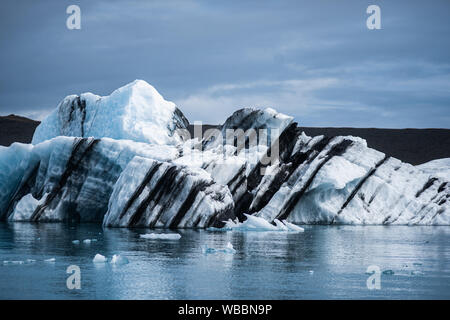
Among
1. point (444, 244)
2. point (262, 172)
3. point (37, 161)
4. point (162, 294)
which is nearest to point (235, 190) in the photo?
point (262, 172)

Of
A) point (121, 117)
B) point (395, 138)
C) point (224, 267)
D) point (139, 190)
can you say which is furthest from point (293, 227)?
point (395, 138)

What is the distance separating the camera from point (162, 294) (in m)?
10.0

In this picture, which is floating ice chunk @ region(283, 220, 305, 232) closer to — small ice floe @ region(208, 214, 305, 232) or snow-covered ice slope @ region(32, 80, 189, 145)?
small ice floe @ region(208, 214, 305, 232)

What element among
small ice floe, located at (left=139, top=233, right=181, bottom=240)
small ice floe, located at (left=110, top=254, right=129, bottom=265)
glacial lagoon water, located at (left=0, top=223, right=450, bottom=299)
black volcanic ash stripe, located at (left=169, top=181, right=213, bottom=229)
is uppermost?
black volcanic ash stripe, located at (left=169, top=181, right=213, bottom=229)

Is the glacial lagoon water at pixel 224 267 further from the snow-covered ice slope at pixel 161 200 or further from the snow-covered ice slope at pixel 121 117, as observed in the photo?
the snow-covered ice slope at pixel 121 117

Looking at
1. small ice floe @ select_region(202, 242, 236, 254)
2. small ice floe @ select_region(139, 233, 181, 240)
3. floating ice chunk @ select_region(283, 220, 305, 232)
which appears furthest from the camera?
floating ice chunk @ select_region(283, 220, 305, 232)

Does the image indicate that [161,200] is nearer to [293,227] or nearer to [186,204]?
[186,204]

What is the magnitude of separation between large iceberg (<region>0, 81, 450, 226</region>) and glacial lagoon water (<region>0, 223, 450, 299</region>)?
278 cm

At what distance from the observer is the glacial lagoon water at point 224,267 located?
1028 cm

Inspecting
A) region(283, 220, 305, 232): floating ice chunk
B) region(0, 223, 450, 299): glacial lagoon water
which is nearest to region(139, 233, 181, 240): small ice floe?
region(0, 223, 450, 299): glacial lagoon water

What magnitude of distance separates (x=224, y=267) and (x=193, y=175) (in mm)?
10398

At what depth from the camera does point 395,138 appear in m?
83.6

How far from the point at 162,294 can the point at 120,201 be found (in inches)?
510

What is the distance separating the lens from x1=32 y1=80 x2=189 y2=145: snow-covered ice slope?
1155 inches
